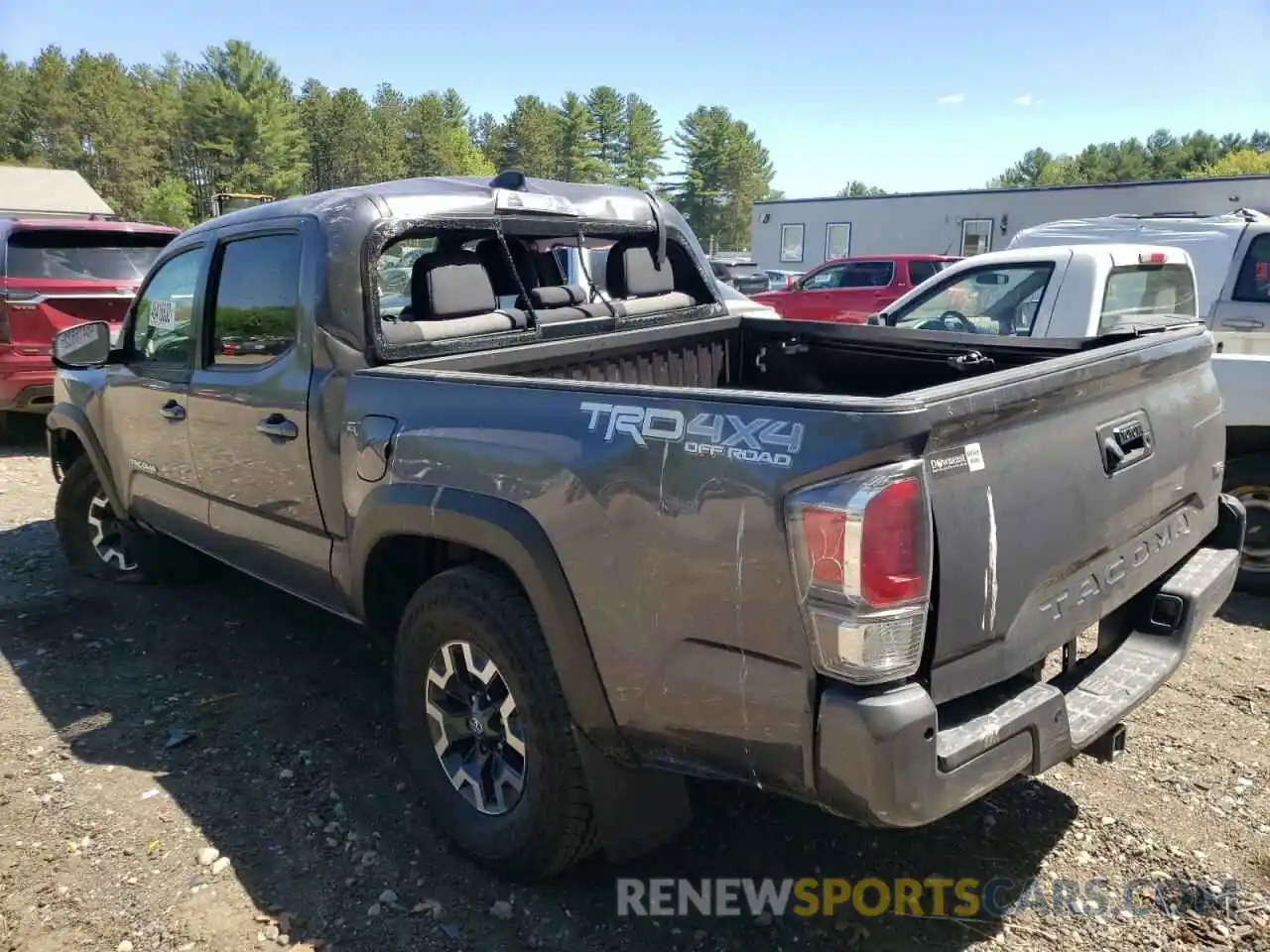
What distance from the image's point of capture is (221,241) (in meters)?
3.79

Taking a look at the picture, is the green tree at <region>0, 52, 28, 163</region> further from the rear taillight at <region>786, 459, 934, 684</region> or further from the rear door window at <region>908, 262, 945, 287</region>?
the rear taillight at <region>786, 459, 934, 684</region>

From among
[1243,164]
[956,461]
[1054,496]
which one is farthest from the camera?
[1243,164]

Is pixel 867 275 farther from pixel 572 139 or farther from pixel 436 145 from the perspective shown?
pixel 572 139

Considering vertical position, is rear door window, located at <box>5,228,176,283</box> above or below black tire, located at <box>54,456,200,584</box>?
above

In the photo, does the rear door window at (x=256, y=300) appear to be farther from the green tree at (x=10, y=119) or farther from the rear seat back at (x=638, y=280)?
the green tree at (x=10, y=119)

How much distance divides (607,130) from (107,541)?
93.1 m

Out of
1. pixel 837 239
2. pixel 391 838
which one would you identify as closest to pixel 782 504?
pixel 391 838

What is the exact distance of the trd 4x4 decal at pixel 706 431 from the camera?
1.92 metres

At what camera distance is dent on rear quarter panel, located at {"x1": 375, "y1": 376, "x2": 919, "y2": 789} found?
6.34 ft

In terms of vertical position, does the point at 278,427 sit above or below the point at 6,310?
below

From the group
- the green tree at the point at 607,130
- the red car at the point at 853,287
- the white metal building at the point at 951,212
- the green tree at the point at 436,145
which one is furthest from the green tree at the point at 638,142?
the red car at the point at 853,287

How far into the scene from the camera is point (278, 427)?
11.0 ft

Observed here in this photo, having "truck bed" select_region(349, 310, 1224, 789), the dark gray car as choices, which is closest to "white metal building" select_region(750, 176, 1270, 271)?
the dark gray car

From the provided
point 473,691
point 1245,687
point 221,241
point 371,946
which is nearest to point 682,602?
point 473,691
